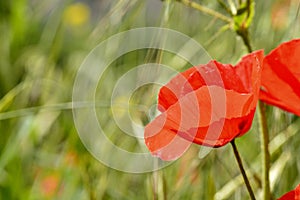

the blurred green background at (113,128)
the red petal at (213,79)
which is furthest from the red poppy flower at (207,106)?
the blurred green background at (113,128)

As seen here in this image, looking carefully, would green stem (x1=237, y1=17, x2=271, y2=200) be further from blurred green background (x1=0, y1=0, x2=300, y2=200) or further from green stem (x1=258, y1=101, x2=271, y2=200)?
blurred green background (x1=0, y1=0, x2=300, y2=200)

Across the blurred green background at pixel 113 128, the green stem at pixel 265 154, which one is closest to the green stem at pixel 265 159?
the green stem at pixel 265 154

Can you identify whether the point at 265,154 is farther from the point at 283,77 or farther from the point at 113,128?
the point at 113,128

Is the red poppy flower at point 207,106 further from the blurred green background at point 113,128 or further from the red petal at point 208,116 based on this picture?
the blurred green background at point 113,128

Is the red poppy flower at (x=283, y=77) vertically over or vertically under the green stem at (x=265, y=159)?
over

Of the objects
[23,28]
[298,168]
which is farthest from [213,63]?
[23,28]

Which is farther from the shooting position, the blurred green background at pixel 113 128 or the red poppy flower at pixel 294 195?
the blurred green background at pixel 113 128

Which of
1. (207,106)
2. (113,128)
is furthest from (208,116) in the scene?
(113,128)

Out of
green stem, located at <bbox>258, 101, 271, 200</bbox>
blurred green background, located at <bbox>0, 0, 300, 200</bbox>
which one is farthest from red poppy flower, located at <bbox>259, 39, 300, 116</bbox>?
blurred green background, located at <bbox>0, 0, 300, 200</bbox>
